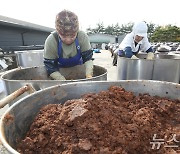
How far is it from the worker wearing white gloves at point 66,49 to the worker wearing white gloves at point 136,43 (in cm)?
96

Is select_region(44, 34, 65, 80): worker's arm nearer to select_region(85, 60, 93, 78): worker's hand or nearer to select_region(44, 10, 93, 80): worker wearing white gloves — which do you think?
select_region(44, 10, 93, 80): worker wearing white gloves

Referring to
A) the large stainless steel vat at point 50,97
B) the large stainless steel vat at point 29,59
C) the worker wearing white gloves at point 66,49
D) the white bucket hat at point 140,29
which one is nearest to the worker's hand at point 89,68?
the worker wearing white gloves at point 66,49

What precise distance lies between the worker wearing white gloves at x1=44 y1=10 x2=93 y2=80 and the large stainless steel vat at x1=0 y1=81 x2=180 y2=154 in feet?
2.02

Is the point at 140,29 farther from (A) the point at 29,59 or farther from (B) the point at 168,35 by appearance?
(B) the point at 168,35

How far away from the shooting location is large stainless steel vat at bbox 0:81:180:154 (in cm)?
82

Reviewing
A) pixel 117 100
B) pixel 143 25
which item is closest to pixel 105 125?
pixel 117 100

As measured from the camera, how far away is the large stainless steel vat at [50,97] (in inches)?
32.2

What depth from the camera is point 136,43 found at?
3.20 meters

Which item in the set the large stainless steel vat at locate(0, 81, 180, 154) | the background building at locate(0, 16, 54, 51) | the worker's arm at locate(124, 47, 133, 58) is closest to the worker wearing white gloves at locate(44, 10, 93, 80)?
the large stainless steel vat at locate(0, 81, 180, 154)

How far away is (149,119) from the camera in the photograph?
0.93 meters

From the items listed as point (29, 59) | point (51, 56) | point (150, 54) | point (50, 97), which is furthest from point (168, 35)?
point (50, 97)

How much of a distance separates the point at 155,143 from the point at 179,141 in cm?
10

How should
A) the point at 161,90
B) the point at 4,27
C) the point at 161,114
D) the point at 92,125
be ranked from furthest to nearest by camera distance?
1. the point at 4,27
2. the point at 161,90
3. the point at 161,114
4. the point at 92,125

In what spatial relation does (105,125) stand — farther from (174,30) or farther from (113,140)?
(174,30)
